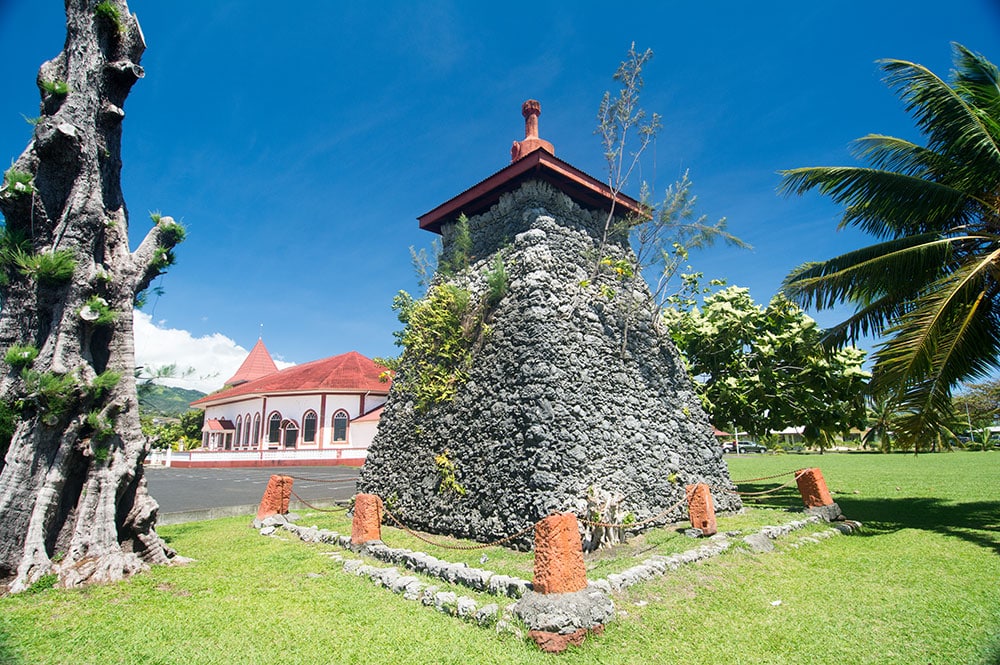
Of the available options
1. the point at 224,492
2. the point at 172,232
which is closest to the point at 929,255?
the point at 172,232

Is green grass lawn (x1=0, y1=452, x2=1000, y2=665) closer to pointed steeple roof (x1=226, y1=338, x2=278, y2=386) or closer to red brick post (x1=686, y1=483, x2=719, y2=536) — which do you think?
red brick post (x1=686, y1=483, x2=719, y2=536)

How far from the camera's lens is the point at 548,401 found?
7.55 m

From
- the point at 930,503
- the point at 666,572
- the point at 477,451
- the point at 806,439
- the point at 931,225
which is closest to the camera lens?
the point at 666,572

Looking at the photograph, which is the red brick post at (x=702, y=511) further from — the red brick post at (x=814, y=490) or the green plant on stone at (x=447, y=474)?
the green plant on stone at (x=447, y=474)

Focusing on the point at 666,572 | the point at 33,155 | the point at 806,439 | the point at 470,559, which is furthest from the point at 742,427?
the point at 33,155

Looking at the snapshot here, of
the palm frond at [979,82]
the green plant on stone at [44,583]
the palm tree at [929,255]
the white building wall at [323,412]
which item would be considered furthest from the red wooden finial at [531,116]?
the white building wall at [323,412]

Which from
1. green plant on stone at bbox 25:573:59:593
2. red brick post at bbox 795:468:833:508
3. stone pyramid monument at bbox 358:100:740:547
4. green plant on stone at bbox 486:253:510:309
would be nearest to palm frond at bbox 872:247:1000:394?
red brick post at bbox 795:468:833:508

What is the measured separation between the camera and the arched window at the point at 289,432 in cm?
2850

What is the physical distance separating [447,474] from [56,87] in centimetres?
775

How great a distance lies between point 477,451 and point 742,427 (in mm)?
8000

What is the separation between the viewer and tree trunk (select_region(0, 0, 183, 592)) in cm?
591

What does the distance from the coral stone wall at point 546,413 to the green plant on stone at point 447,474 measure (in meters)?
0.07

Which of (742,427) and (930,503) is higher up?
A: (742,427)

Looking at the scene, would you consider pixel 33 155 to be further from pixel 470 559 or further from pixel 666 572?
pixel 666 572
